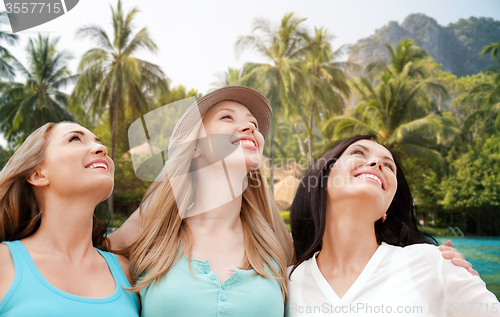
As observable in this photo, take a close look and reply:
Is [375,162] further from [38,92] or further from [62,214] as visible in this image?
[38,92]

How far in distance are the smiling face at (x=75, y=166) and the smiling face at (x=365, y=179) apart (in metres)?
1.40

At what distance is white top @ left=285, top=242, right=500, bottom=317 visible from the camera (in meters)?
1.99

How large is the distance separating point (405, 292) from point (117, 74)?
22.2 metres

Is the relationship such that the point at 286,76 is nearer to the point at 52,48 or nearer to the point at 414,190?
the point at 414,190

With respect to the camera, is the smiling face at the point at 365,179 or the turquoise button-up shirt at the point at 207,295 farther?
the smiling face at the point at 365,179

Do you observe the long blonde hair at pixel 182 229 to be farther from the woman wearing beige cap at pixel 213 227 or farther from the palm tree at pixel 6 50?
the palm tree at pixel 6 50

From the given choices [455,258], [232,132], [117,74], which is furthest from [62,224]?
[117,74]

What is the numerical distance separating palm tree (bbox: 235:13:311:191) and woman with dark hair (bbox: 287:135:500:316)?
1910cm

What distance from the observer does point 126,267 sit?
7.98ft

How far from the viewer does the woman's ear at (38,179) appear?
6.91 feet

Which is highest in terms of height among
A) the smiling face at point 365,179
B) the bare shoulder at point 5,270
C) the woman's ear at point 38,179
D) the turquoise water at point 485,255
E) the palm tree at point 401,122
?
the woman's ear at point 38,179

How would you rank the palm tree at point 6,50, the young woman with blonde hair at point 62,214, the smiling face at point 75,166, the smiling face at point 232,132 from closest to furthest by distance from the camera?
the young woman with blonde hair at point 62,214
the smiling face at point 75,166
the smiling face at point 232,132
the palm tree at point 6,50

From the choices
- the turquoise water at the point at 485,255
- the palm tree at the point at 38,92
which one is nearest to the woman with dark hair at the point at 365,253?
the turquoise water at the point at 485,255

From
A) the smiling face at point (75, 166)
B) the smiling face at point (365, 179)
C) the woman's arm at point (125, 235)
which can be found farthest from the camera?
the woman's arm at point (125, 235)
